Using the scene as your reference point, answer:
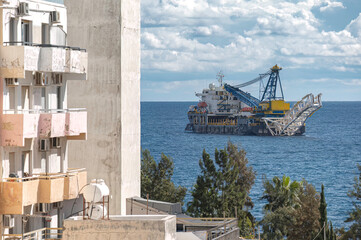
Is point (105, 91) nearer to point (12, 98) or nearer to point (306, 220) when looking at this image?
point (12, 98)

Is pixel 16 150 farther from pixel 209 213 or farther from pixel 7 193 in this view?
pixel 209 213

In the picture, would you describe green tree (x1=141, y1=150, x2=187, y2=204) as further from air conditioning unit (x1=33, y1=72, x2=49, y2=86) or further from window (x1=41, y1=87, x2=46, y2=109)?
air conditioning unit (x1=33, y1=72, x2=49, y2=86)

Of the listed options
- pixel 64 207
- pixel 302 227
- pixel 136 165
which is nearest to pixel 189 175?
pixel 302 227

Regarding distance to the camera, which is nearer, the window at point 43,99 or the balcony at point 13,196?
the balcony at point 13,196

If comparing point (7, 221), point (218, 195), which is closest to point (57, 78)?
point (7, 221)

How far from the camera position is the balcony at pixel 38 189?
64.4 feet

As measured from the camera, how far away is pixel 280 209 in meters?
54.2

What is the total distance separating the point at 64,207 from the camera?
2280 centimetres

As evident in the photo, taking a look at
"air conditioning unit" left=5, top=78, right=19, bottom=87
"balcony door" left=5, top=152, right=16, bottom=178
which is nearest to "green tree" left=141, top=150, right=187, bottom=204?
"balcony door" left=5, top=152, right=16, bottom=178

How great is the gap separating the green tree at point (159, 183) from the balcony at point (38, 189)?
3000 cm

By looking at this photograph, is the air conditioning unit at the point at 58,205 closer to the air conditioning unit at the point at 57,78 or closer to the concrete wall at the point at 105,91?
the air conditioning unit at the point at 57,78

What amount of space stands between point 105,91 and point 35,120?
1004 centimetres

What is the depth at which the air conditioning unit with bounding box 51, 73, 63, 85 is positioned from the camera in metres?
23.0

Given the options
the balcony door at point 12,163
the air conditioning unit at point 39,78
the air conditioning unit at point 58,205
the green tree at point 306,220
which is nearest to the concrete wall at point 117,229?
the balcony door at point 12,163
